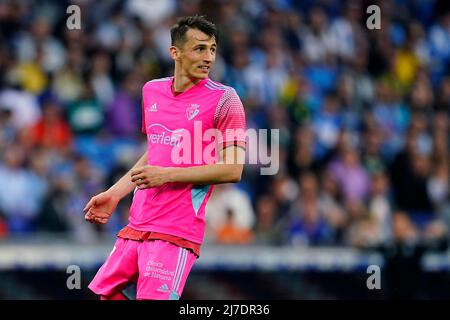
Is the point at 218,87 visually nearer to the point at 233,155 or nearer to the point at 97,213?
the point at 233,155

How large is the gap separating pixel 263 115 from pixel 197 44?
797 cm

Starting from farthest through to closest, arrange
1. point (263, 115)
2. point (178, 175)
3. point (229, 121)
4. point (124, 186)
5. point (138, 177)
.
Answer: point (263, 115), point (124, 186), point (229, 121), point (178, 175), point (138, 177)

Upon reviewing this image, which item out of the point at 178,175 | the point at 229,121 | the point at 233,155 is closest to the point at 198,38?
the point at 229,121

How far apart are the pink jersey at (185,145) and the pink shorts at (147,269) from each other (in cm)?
11

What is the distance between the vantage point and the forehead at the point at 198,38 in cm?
716

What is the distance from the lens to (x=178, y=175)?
6918 mm

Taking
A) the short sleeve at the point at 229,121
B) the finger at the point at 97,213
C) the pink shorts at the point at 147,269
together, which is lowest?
the pink shorts at the point at 147,269

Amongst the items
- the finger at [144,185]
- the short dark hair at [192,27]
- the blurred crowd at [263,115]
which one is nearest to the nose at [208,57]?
the short dark hair at [192,27]

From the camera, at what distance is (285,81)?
633 inches

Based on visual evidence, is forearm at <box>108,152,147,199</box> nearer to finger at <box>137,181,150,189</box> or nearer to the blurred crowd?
finger at <box>137,181,150,189</box>

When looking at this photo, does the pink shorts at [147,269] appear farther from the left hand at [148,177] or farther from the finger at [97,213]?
the left hand at [148,177]

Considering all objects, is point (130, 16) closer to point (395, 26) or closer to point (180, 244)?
point (395, 26)

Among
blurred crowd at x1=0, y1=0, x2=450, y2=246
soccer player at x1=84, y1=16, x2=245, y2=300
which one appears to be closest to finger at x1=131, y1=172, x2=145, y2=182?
soccer player at x1=84, y1=16, x2=245, y2=300

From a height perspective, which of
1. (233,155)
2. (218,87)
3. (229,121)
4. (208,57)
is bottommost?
(233,155)
